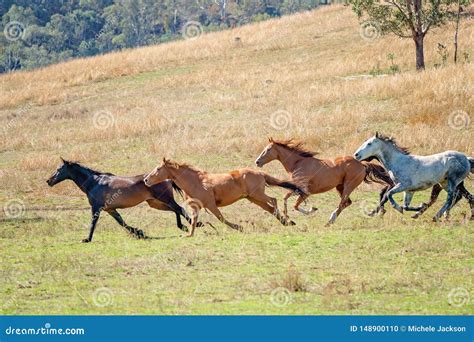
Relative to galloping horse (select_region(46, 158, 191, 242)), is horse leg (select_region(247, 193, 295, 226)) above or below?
below

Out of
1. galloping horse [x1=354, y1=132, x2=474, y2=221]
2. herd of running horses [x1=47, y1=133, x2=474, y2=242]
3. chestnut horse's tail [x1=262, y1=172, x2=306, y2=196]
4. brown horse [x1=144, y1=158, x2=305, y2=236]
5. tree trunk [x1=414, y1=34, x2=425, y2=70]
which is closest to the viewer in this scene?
galloping horse [x1=354, y1=132, x2=474, y2=221]

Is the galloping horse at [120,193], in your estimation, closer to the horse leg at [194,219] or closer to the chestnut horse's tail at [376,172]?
the horse leg at [194,219]

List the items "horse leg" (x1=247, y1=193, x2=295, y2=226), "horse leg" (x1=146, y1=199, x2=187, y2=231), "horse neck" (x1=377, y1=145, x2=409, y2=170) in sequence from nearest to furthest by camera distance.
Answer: "horse neck" (x1=377, y1=145, x2=409, y2=170)
"horse leg" (x1=247, y1=193, x2=295, y2=226)
"horse leg" (x1=146, y1=199, x2=187, y2=231)

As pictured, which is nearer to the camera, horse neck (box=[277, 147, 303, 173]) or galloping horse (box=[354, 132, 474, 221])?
galloping horse (box=[354, 132, 474, 221])

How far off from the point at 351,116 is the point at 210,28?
209ft

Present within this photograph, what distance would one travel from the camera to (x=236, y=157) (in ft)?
84.3

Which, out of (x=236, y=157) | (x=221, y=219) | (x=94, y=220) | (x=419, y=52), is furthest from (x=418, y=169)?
(x=419, y=52)

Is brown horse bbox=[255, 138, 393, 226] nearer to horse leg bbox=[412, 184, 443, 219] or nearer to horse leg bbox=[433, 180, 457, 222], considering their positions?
horse leg bbox=[412, 184, 443, 219]

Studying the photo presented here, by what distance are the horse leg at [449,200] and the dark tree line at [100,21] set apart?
68.0 m

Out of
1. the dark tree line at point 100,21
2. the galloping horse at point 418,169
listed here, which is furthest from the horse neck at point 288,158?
the dark tree line at point 100,21

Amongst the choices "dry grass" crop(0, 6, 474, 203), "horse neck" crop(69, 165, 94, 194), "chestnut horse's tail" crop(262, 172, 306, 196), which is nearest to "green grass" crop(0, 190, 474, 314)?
"chestnut horse's tail" crop(262, 172, 306, 196)

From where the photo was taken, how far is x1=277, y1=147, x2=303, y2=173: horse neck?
18.5 metres

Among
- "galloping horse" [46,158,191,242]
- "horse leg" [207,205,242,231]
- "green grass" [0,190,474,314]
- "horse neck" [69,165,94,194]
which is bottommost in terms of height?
"green grass" [0,190,474,314]

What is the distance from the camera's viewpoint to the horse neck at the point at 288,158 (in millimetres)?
18531
